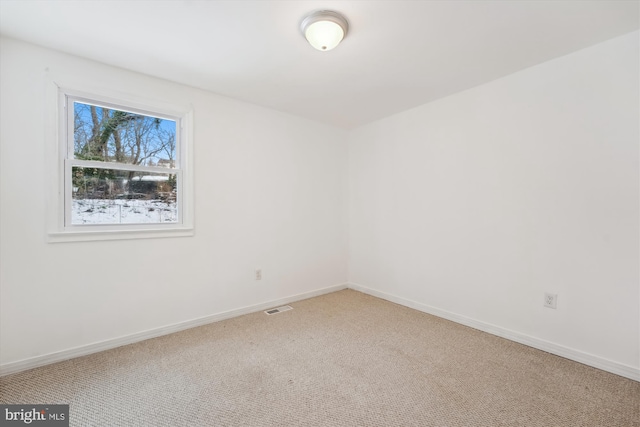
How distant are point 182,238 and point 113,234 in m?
0.53

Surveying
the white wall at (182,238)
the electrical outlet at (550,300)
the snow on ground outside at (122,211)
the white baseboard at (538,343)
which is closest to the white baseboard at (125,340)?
the white wall at (182,238)

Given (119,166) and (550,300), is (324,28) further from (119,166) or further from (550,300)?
(550,300)

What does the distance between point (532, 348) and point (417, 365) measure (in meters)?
Result: 1.05

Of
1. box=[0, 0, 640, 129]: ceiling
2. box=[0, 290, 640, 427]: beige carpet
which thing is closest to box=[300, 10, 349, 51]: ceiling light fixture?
box=[0, 0, 640, 129]: ceiling

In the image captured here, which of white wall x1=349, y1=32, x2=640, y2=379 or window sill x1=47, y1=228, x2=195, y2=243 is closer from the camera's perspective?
white wall x1=349, y1=32, x2=640, y2=379

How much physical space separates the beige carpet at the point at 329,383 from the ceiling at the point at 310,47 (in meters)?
2.28

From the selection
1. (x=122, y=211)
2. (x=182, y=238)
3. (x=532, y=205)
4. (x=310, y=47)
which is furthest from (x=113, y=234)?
(x=532, y=205)

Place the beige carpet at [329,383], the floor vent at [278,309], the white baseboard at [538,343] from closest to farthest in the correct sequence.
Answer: the beige carpet at [329,383] < the white baseboard at [538,343] < the floor vent at [278,309]

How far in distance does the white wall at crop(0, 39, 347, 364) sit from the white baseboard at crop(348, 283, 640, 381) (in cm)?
130

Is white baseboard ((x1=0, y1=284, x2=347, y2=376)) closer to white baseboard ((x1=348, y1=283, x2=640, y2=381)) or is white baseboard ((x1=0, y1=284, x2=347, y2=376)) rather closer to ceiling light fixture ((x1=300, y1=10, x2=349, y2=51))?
white baseboard ((x1=348, y1=283, x2=640, y2=381))

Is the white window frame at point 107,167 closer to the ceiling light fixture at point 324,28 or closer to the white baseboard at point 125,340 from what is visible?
the white baseboard at point 125,340

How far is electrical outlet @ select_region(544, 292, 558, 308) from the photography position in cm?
221

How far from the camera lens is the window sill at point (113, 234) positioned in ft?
6.90

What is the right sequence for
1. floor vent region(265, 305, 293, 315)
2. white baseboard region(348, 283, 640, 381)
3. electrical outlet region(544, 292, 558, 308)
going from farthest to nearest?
floor vent region(265, 305, 293, 315), electrical outlet region(544, 292, 558, 308), white baseboard region(348, 283, 640, 381)
